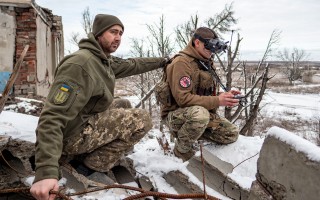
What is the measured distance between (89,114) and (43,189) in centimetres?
108

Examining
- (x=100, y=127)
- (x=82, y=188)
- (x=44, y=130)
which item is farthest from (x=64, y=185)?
(x=44, y=130)

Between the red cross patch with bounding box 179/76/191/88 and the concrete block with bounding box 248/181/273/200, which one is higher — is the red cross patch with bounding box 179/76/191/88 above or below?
above

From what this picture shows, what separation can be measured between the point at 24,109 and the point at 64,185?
3146 millimetres

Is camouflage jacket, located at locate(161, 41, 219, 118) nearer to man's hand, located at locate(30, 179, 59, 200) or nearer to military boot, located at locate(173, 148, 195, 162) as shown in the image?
military boot, located at locate(173, 148, 195, 162)

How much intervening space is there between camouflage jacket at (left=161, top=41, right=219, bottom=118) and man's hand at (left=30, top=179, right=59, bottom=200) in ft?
6.17

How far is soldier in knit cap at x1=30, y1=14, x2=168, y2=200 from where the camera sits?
2.04 m

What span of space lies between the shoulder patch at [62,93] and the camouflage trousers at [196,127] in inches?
58.3

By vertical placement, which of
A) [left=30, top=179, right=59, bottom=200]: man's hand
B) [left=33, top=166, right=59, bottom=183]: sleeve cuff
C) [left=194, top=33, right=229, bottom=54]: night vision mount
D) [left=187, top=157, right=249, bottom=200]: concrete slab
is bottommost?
[left=187, top=157, right=249, bottom=200]: concrete slab

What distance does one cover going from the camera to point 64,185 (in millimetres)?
2717

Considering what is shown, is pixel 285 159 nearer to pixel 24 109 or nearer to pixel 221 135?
pixel 221 135

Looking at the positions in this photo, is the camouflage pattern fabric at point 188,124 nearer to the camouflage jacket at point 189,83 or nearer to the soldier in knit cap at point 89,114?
the camouflage jacket at point 189,83

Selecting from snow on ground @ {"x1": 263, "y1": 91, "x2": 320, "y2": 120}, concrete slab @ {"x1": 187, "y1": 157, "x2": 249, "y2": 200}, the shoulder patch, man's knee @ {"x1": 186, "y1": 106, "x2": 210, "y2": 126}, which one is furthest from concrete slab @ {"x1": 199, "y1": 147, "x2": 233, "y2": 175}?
snow on ground @ {"x1": 263, "y1": 91, "x2": 320, "y2": 120}

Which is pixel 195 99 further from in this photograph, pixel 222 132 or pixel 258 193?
pixel 258 193

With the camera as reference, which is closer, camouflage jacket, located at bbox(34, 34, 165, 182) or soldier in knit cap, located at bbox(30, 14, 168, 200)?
camouflage jacket, located at bbox(34, 34, 165, 182)
